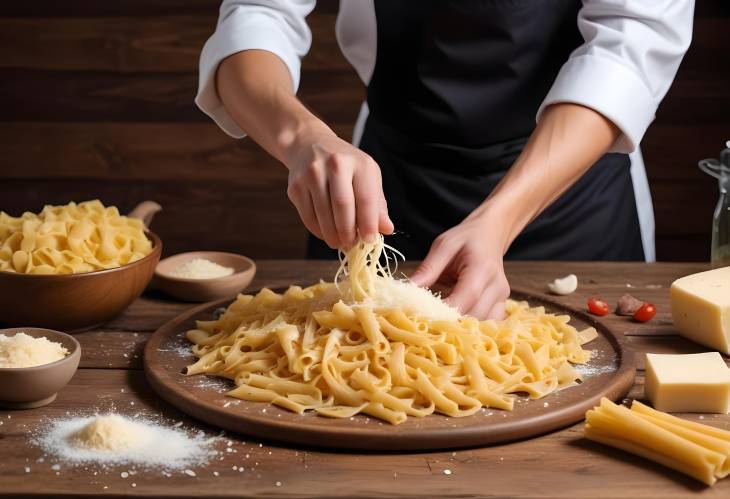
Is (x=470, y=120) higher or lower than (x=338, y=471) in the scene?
higher

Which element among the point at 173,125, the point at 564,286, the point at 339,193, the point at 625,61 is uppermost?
the point at 625,61

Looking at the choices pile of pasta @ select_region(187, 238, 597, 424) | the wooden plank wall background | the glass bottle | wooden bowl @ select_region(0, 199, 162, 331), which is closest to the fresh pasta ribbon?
pile of pasta @ select_region(187, 238, 597, 424)

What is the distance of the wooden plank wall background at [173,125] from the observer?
443 cm

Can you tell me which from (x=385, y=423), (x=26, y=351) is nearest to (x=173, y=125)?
(x=26, y=351)

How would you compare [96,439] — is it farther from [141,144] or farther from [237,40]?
[141,144]

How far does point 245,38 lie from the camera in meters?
2.48

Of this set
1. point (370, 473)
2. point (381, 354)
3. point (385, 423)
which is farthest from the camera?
point (381, 354)

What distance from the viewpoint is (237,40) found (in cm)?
248

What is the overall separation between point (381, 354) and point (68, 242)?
0.74m

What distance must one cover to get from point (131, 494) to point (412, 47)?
1712mm

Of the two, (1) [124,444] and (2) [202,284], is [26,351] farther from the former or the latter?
(2) [202,284]

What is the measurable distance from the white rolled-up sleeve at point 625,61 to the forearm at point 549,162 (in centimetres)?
3

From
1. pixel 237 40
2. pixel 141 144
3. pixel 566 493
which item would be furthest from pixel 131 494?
pixel 141 144

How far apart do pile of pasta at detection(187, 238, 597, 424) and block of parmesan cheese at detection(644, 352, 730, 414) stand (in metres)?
0.15
